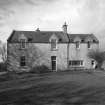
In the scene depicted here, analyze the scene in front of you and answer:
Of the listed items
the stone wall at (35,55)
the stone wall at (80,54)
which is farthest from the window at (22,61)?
the stone wall at (80,54)

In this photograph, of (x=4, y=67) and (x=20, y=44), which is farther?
(x=4, y=67)

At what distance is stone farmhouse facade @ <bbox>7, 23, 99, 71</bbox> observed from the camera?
24.9 m

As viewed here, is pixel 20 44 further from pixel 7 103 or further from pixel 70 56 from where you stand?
pixel 7 103

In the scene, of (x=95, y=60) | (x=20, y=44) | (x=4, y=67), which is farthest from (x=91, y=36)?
(x=4, y=67)

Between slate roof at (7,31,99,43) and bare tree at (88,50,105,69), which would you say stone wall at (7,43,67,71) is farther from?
bare tree at (88,50,105,69)

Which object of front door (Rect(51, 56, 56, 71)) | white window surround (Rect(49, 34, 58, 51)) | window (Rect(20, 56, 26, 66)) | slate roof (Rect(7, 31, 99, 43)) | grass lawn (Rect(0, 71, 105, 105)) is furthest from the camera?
front door (Rect(51, 56, 56, 71))

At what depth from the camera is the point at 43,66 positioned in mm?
24453

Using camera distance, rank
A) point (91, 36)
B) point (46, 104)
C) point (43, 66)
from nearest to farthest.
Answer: point (46, 104) → point (43, 66) → point (91, 36)

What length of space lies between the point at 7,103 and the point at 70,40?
22312 mm

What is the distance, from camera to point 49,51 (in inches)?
1011

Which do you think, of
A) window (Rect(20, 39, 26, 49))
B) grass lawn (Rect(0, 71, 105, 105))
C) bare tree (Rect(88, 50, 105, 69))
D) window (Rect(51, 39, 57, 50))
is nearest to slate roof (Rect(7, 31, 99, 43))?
window (Rect(20, 39, 26, 49))

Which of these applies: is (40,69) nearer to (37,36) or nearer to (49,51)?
(49,51)

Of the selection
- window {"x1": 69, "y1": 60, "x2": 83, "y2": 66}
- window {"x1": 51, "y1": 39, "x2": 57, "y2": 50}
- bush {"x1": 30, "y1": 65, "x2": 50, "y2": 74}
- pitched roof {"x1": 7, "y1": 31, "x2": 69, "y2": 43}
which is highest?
pitched roof {"x1": 7, "y1": 31, "x2": 69, "y2": 43}

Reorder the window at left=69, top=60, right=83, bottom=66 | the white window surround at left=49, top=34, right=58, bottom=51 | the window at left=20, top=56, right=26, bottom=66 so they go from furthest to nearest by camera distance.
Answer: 1. the window at left=69, top=60, right=83, bottom=66
2. the white window surround at left=49, top=34, right=58, bottom=51
3. the window at left=20, top=56, right=26, bottom=66
